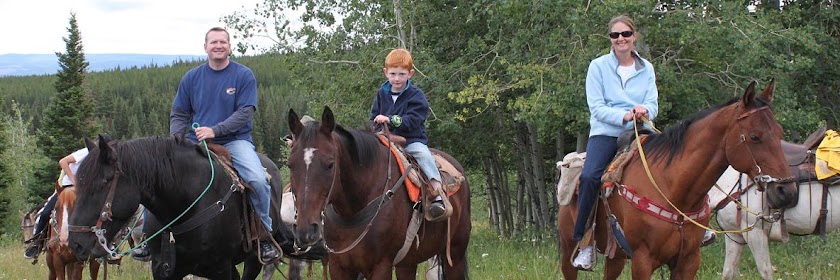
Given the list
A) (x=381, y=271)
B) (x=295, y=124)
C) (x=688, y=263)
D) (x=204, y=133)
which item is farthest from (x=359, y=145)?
(x=688, y=263)

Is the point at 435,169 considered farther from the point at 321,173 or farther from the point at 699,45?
the point at 699,45

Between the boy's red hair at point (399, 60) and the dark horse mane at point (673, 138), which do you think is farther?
the boy's red hair at point (399, 60)

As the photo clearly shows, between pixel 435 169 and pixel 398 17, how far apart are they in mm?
10446

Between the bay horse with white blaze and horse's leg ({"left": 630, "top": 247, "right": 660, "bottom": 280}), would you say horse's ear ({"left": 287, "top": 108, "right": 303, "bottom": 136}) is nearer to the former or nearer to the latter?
horse's leg ({"left": 630, "top": 247, "right": 660, "bottom": 280})

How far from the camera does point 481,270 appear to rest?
34.8 feet

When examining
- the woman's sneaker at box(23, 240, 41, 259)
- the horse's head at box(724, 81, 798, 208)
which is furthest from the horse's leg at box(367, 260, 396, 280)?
the woman's sneaker at box(23, 240, 41, 259)

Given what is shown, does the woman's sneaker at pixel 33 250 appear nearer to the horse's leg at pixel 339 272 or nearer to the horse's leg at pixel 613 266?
the horse's leg at pixel 339 272

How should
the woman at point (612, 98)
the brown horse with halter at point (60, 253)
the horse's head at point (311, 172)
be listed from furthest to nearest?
1. the brown horse with halter at point (60, 253)
2. the woman at point (612, 98)
3. the horse's head at point (311, 172)

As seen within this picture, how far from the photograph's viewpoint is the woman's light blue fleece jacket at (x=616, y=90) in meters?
6.17

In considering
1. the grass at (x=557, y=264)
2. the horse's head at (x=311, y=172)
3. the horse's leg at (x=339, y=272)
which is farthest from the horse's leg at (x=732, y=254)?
the horse's head at (x=311, y=172)

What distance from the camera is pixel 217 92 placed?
6453 millimetres

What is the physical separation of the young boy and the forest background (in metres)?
6.39

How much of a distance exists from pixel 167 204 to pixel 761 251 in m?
6.05

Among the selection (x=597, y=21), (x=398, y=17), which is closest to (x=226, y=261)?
(x=597, y=21)
